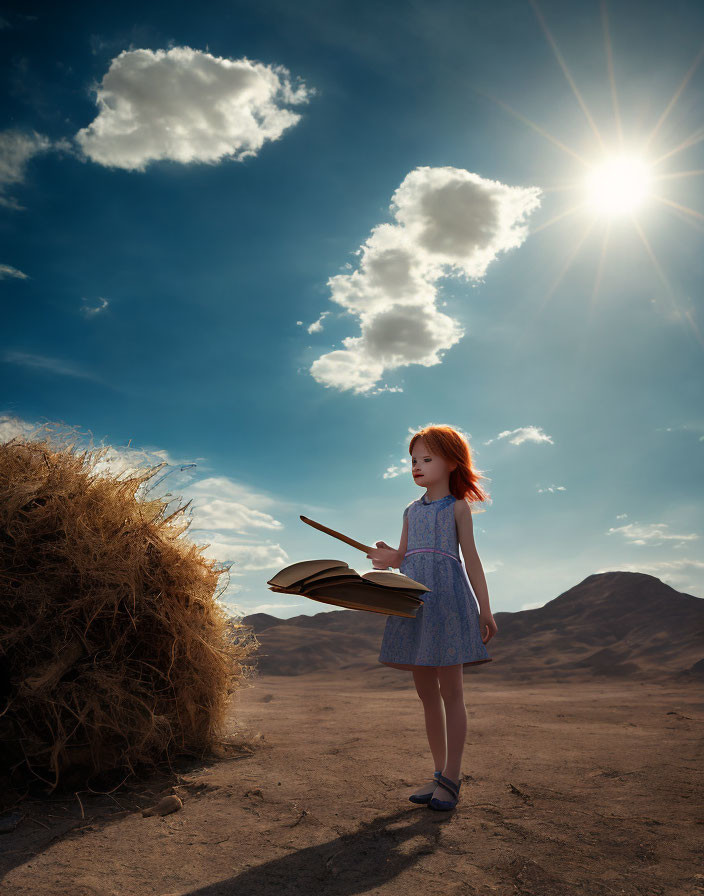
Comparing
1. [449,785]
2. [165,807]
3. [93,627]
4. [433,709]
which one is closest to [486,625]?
[433,709]

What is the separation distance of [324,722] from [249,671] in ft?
6.59

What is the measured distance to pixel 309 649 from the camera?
17.7 meters

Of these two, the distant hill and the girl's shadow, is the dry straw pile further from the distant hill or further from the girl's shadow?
the distant hill

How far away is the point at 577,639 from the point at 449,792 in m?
14.9

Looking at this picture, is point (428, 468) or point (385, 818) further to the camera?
point (428, 468)

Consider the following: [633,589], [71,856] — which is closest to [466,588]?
[71,856]

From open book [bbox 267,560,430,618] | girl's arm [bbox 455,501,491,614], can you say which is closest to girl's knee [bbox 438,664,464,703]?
girl's arm [bbox 455,501,491,614]

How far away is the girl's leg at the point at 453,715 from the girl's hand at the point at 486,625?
0.72ft

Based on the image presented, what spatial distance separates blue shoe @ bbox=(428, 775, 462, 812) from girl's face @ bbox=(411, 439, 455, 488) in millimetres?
1651

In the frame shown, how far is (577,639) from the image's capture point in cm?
1638

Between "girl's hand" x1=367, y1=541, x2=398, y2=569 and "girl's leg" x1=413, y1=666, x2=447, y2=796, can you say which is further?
"girl's hand" x1=367, y1=541, x2=398, y2=569

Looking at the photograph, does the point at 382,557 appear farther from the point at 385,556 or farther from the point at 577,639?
the point at 577,639

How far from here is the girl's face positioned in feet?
11.9

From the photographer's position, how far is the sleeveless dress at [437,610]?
317cm
